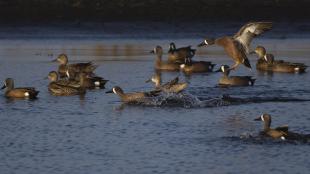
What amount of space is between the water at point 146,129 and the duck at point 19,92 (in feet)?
0.47

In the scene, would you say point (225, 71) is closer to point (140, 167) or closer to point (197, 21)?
point (140, 167)

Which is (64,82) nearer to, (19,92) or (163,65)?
(19,92)

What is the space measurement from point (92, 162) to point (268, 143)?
223 centimetres

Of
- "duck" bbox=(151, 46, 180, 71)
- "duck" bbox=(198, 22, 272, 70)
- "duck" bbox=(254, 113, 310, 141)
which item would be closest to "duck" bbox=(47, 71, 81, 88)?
"duck" bbox=(198, 22, 272, 70)

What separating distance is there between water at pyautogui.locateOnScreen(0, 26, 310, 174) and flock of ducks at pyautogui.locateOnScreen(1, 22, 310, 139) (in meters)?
0.21

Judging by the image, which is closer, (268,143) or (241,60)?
(268,143)

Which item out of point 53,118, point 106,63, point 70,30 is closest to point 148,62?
point 106,63

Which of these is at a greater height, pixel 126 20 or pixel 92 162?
pixel 126 20

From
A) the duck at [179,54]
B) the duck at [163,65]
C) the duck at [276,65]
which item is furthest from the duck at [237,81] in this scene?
the duck at [179,54]

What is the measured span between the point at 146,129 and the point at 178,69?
23.9ft

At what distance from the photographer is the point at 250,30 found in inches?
619

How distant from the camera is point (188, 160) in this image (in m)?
10.4

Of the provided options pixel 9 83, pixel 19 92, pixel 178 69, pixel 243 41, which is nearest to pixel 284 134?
pixel 243 41

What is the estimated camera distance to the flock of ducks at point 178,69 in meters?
15.0
